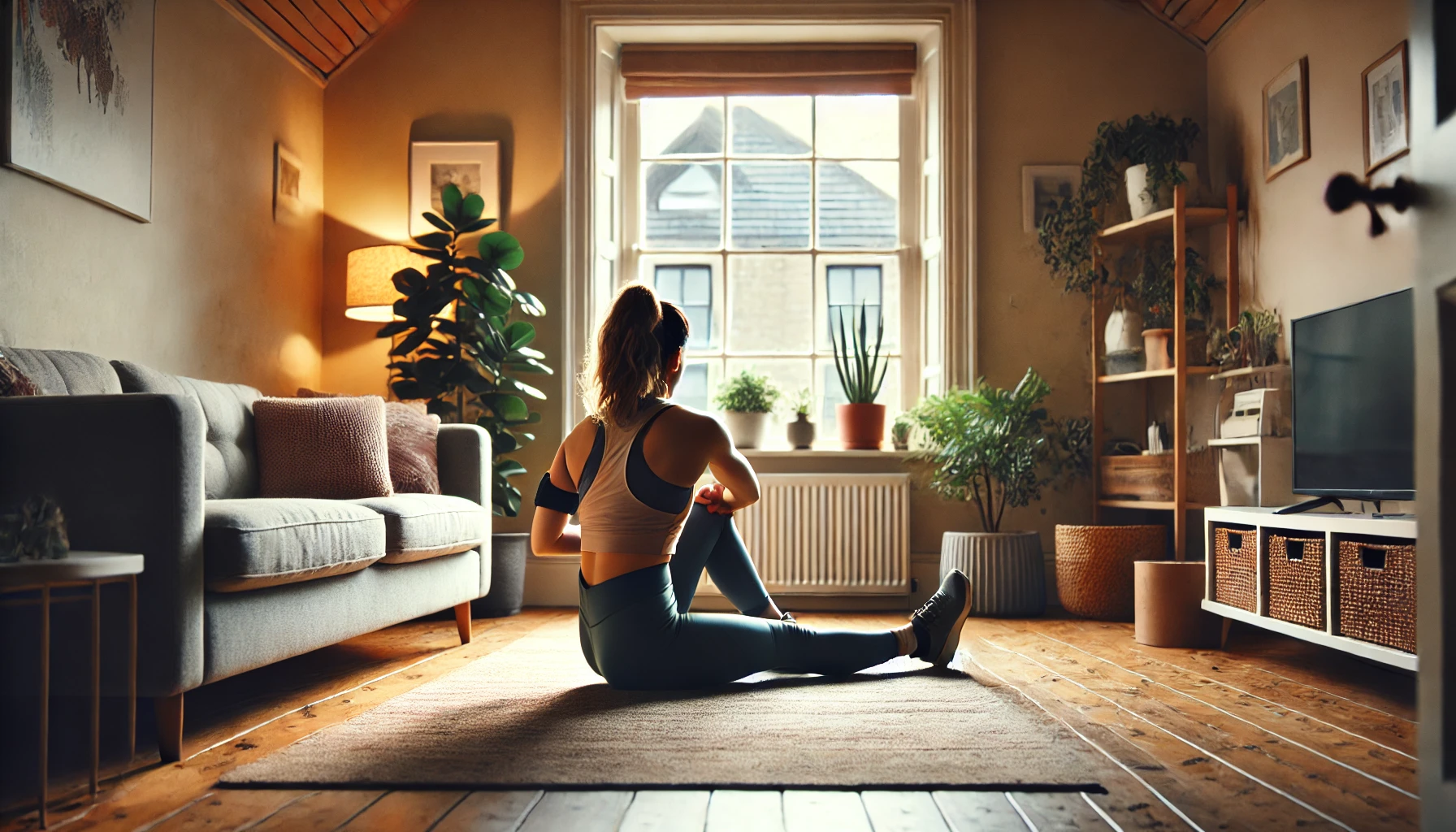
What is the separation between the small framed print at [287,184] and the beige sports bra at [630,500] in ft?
8.76

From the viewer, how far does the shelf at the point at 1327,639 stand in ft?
7.84

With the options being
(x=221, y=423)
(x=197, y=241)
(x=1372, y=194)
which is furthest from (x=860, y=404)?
(x=1372, y=194)

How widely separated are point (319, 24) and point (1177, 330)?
358 centimetres

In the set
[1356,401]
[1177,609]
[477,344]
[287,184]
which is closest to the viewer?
[1356,401]

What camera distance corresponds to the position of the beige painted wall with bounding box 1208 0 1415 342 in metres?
3.07

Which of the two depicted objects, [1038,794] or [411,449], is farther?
[411,449]

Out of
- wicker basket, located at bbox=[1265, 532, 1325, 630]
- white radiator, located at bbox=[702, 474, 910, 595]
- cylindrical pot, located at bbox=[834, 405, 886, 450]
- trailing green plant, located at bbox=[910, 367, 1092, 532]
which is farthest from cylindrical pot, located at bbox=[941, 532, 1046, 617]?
wicker basket, located at bbox=[1265, 532, 1325, 630]

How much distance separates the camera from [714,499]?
8.33ft

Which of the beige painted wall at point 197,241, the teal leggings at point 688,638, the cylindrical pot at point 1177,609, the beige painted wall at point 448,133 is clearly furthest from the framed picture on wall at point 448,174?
the cylindrical pot at point 1177,609

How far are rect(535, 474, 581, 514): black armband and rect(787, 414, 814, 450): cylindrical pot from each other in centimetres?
224

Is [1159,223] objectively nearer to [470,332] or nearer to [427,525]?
[470,332]

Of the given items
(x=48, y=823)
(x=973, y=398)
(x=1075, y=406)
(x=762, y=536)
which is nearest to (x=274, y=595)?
(x=48, y=823)

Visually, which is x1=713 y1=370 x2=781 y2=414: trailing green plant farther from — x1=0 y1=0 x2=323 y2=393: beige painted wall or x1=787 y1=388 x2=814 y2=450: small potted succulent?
x1=0 y1=0 x2=323 y2=393: beige painted wall

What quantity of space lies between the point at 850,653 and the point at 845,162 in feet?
9.57
